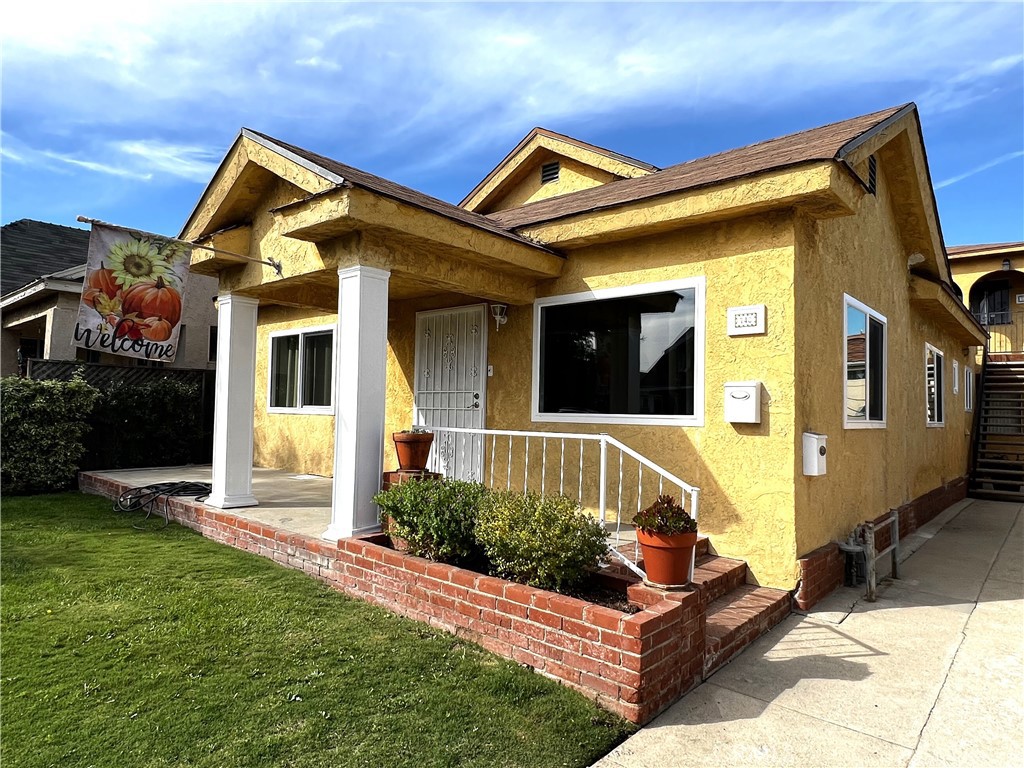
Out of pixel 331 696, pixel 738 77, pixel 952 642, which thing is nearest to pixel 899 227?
pixel 738 77

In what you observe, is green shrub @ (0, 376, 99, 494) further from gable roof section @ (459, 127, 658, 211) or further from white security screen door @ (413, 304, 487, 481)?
gable roof section @ (459, 127, 658, 211)

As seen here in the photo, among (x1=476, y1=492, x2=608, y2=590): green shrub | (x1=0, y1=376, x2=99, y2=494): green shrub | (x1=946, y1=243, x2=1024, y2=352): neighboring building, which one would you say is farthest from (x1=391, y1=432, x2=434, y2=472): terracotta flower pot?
(x1=946, y1=243, x2=1024, y2=352): neighboring building

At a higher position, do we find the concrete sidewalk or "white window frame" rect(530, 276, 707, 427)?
"white window frame" rect(530, 276, 707, 427)

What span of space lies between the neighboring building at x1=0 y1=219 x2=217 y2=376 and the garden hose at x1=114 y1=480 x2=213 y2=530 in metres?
6.05

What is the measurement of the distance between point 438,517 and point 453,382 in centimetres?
333

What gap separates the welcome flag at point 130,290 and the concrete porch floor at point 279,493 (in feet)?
6.60

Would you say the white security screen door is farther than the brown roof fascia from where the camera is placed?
No

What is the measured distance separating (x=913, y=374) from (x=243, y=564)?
9088 millimetres

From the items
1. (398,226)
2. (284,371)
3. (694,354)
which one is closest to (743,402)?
(694,354)

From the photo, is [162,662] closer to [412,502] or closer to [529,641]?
[412,502]

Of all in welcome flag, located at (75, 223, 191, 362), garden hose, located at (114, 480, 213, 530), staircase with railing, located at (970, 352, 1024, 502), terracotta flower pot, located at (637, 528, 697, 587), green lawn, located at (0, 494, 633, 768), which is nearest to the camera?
green lawn, located at (0, 494, 633, 768)

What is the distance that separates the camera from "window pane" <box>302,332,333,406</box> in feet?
32.7

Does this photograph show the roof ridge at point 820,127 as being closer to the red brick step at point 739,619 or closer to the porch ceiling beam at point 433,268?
the porch ceiling beam at point 433,268

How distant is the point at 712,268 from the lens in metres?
5.24
